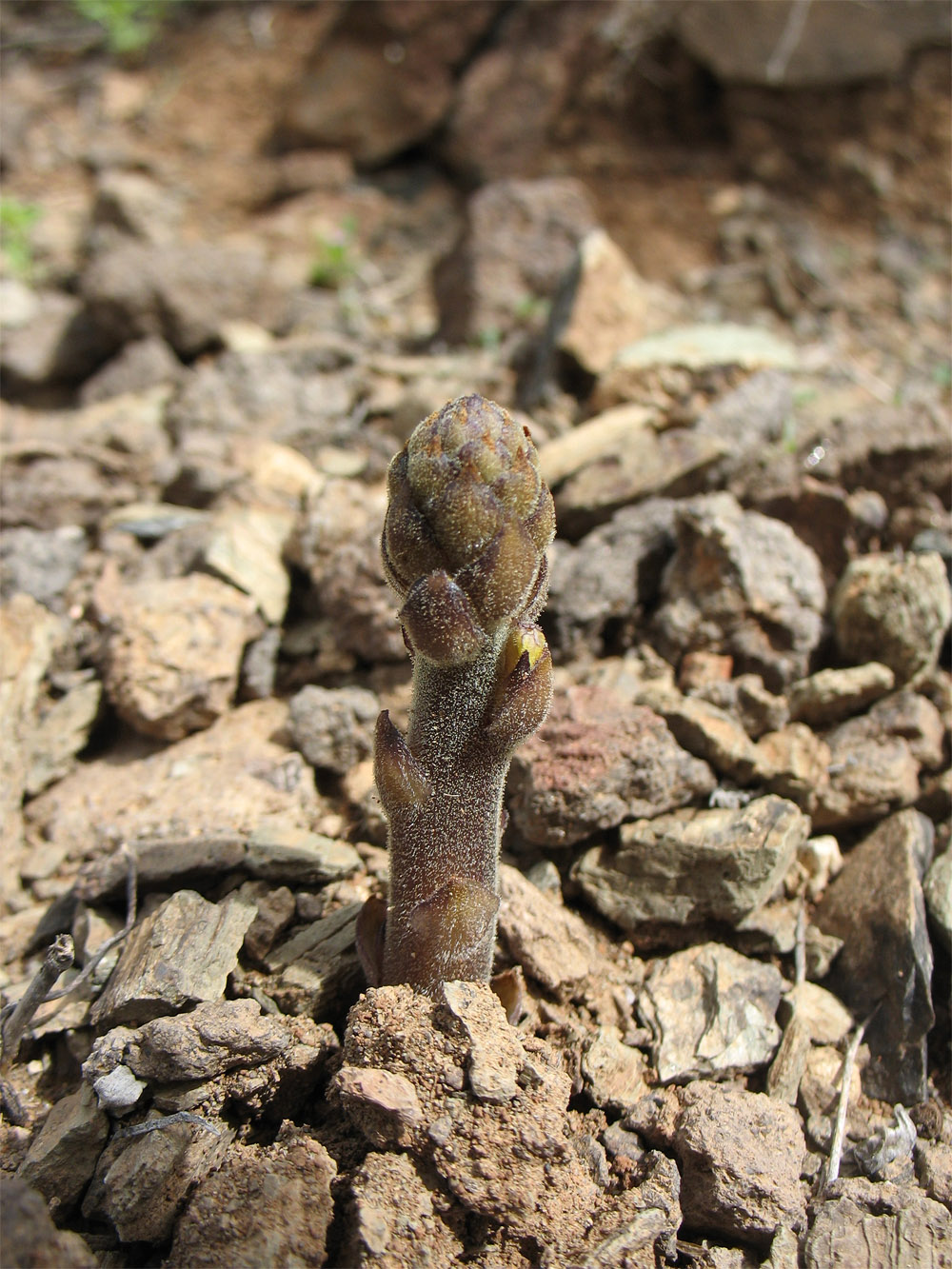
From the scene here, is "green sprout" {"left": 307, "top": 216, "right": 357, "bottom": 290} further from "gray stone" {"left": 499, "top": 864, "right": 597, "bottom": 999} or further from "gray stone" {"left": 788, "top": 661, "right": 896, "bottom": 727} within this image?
"gray stone" {"left": 499, "top": 864, "right": 597, "bottom": 999}

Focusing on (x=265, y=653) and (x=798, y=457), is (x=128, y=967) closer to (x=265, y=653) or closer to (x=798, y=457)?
(x=265, y=653)

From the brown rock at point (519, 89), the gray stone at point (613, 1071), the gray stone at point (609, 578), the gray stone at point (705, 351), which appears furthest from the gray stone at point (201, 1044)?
the brown rock at point (519, 89)

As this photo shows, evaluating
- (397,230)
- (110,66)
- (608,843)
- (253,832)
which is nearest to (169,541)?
(253,832)

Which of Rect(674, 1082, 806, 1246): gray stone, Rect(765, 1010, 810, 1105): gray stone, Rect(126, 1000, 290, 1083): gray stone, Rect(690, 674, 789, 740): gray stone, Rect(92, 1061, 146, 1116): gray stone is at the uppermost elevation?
Rect(690, 674, 789, 740): gray stone

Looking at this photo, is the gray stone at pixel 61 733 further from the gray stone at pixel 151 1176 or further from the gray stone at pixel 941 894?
the gray stone at pixel 941 894

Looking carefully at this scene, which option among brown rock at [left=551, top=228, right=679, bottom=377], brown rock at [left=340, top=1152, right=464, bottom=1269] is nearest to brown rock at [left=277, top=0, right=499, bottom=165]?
brown rock at [left=551, top=228, right=679, bottom=377]

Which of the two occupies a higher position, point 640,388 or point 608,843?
point 640,388
